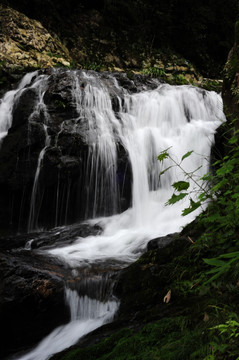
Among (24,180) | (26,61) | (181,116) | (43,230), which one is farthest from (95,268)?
(26,61)

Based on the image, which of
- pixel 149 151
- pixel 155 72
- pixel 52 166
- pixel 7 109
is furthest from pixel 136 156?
pixel 155 72

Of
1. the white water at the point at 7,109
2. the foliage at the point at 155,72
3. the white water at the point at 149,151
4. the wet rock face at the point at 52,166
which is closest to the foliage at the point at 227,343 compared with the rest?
the white water at the point at 149,151

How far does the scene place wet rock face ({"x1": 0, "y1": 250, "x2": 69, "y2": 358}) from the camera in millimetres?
3191

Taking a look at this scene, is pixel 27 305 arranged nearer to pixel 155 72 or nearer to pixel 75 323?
pixel 75 323

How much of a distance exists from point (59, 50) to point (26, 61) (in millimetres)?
2776

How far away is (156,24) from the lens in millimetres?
19828

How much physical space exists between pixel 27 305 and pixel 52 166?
15.3 ft

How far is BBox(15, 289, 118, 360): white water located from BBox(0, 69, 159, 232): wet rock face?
4069 mm

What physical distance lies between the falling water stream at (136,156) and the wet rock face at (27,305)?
7.4 inches

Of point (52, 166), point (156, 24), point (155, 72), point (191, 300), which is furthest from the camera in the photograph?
point (156, 24)

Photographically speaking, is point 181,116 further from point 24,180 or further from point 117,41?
point 117,41

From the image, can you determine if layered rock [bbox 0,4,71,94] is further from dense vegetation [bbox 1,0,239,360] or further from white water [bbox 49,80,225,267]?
dense vegetation [bbox 1,0,239,360]

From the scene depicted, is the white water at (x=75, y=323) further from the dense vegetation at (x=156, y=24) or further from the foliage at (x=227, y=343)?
the dense vegetation at (x=156, y=24)

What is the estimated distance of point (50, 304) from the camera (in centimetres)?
337
